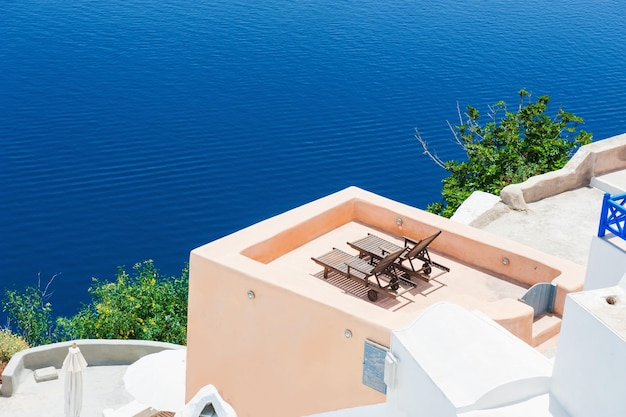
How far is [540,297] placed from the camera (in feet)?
38.0

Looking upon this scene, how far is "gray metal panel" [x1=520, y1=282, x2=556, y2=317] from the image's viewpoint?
11406mm

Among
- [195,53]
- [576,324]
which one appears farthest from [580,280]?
[195,53]

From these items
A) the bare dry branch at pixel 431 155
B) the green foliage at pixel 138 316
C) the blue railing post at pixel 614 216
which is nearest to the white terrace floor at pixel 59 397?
the green foliage at pixel 138 316

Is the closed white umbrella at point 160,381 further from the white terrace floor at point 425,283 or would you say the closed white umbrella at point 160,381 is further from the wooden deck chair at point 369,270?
the wooden deck chair at point 369,270

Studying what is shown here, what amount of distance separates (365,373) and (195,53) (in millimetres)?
36488

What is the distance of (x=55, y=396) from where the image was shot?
17469mm

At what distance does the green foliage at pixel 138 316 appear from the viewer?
2164 cm

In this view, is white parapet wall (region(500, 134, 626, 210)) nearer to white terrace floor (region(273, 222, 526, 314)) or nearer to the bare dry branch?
white terrace floor (region(273, 222, 526, 314))

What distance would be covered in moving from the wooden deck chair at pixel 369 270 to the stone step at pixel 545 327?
5.94ft

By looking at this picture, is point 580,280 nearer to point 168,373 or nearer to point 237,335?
point 237,335

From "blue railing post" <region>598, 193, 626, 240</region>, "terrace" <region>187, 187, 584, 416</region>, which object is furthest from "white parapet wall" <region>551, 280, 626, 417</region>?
"terrace" <region>187, 187, 584, 416</region>

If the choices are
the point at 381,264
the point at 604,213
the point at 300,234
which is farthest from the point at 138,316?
the point at 604,213

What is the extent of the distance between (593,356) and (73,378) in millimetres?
9590

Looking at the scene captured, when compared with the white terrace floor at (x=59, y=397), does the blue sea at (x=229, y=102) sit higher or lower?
higher
